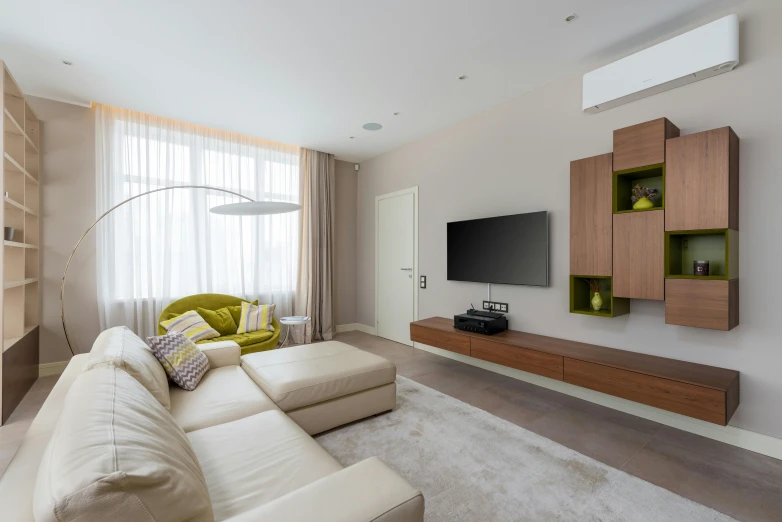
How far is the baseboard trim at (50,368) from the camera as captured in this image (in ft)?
12.0

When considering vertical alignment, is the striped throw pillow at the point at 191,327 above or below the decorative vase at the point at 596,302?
below

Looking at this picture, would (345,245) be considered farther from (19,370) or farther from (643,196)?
(643,196)

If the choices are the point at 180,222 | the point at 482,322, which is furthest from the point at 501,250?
the point at 180,222

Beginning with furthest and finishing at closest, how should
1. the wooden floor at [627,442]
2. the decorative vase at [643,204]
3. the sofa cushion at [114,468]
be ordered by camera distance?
1. the decorative vase at [643,204]
2. the wooden floor at [627,442]
3. the sofa cushion at [114,468]

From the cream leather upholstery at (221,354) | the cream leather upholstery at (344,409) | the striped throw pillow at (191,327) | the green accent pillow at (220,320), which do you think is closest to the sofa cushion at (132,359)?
the cream leather upholstery at (221,354)

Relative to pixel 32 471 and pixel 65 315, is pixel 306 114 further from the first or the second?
pixel 32 471

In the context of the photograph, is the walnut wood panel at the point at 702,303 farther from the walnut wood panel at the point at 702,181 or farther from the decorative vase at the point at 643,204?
the decorative vase at the point at 643,204

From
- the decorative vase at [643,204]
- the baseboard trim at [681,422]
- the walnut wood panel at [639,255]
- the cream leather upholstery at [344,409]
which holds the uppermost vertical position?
the decorative vase at [643,204]

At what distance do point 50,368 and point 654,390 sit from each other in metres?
5.44

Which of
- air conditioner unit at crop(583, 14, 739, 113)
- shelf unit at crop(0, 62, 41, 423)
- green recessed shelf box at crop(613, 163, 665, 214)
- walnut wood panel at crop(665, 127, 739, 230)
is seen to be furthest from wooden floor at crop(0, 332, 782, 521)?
air conditioner unit at crop(583, 14, 739, 113)

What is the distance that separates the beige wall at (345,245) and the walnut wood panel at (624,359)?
2.74 meters

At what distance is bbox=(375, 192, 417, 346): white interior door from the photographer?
500 cm

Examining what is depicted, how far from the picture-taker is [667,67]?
96.6 inches

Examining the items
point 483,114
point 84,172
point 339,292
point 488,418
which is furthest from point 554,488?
point 84,172
